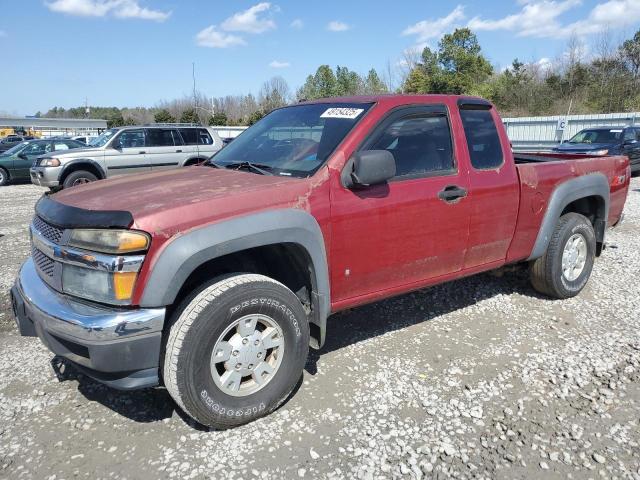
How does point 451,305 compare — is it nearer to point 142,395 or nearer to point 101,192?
point 142,395

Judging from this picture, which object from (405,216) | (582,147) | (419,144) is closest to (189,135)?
(419,144)

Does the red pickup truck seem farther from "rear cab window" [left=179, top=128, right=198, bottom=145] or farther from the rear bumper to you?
"rear cab window" [left=179, top=128, right=198, bottom=145]

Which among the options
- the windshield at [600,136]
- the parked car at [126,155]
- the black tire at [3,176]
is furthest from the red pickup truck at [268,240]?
the black tire at [3,176]

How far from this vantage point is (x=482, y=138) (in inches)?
155

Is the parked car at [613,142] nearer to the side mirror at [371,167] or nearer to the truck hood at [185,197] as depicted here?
the side mirror at [371,167]

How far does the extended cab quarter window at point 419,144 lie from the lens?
338cm

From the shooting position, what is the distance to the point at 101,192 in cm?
300

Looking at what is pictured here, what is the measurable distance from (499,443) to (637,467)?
67 cm

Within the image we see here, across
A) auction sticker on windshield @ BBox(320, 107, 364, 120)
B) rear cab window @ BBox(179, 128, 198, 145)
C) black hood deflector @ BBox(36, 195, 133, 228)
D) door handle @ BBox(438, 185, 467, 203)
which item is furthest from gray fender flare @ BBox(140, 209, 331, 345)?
rear cab window @ BBox(179, 128, 198, 145)

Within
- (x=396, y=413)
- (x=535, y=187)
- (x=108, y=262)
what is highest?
(x=535, y=187)

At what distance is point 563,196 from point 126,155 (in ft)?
35.0

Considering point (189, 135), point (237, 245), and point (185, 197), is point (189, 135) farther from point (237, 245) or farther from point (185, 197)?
point (237, 245)

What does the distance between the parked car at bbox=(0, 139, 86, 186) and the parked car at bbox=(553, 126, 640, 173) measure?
52.6 ft

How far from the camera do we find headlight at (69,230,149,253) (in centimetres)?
238
